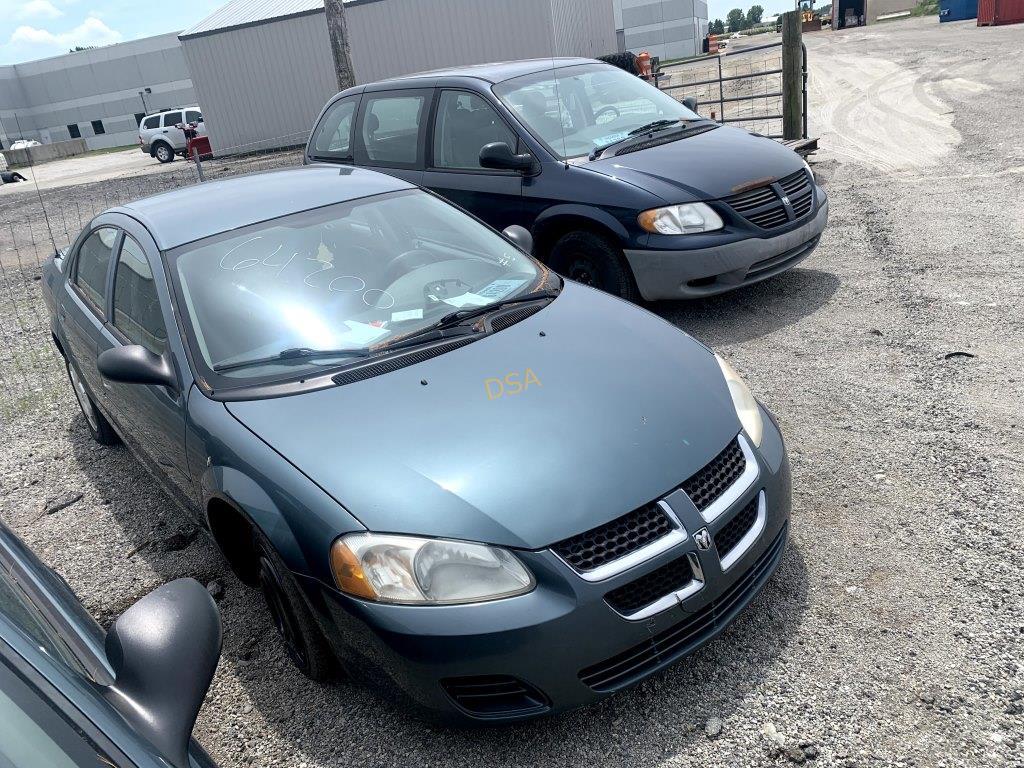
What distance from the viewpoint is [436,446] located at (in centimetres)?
255

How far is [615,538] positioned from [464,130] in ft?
14.9

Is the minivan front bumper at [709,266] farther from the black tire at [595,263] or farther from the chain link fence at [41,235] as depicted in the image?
the chain link fence at [41,235]

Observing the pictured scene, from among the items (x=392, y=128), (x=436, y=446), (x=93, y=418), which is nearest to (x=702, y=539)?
(x=436, y=446)

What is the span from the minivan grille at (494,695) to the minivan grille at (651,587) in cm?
34

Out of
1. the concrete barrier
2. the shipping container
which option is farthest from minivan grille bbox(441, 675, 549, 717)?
the concrete barrier

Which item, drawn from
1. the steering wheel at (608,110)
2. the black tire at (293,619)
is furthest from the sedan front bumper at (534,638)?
the steering wheel at (608,110)

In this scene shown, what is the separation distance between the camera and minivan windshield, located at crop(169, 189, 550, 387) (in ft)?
10.1

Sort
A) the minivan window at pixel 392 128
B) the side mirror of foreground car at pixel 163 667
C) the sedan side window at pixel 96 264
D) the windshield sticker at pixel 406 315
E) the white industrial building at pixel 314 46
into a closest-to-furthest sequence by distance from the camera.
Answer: the side mirror of foreground car at pixel 163 667 < the windshield sticker at pixel 406 315 < the sedan side window at pixel 96 264 < the minivan window at pixel 392 128 < the white industrial building at pixel 314 46

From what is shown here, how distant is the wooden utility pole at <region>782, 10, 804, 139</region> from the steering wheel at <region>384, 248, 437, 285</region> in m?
7.93

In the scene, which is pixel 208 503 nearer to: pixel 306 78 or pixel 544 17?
pixel 544 17

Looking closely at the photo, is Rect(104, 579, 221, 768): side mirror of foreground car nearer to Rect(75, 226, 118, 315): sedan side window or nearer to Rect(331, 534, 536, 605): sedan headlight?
Rect(331, 534, 536, 605): sedan headlight

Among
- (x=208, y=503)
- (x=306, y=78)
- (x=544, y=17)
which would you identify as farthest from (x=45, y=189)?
(x=208, y=503)

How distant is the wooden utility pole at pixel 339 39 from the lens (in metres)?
17.9

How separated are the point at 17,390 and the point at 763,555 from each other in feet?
20.1
